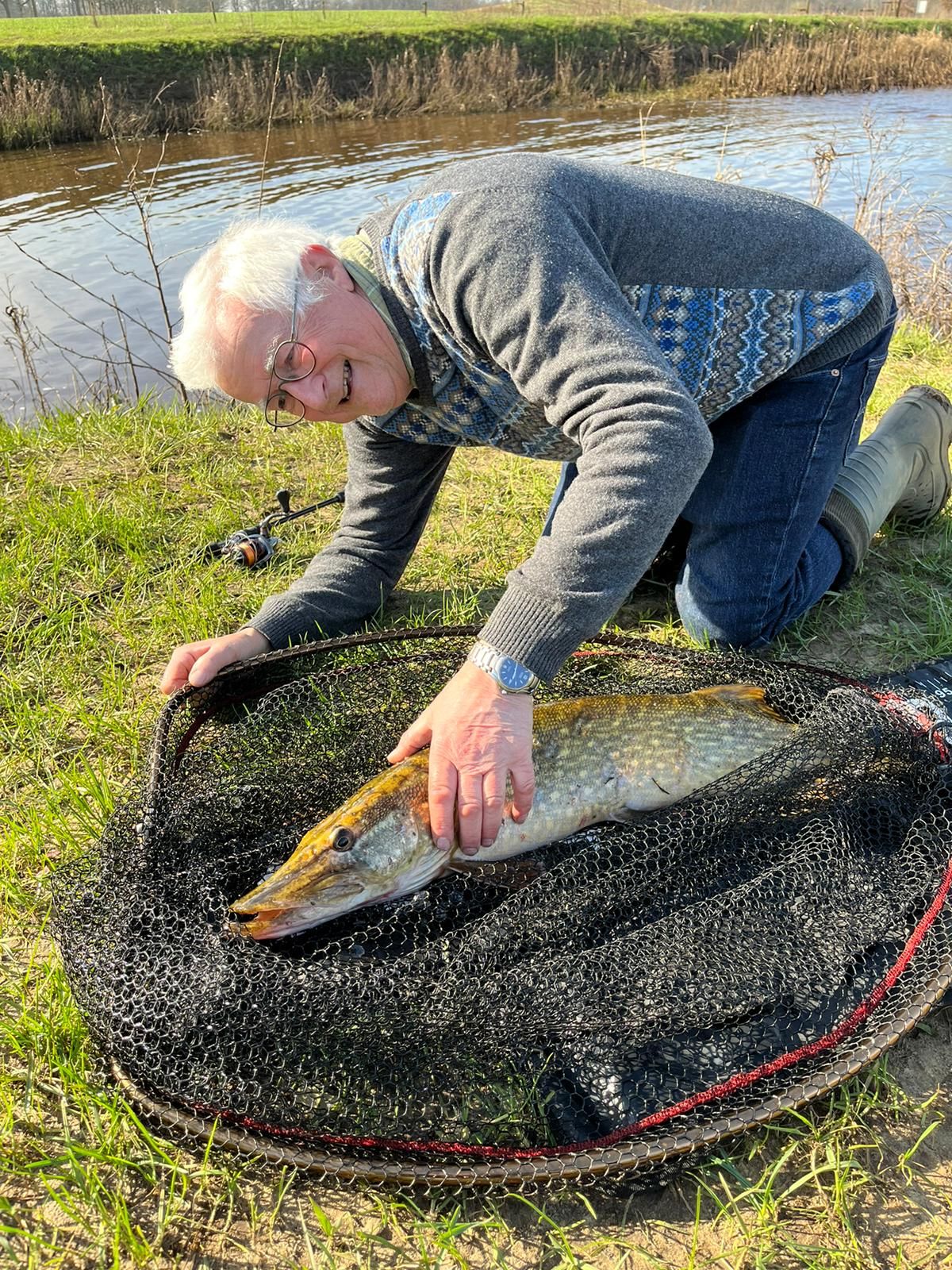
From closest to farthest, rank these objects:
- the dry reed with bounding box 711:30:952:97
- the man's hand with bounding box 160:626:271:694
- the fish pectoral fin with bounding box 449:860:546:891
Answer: the fish pectoral fin with bounding box 449:860:546:891 < the man's hand with bounding box 160:626:271:694 < the dry reed with bounding box 711:30:952:97

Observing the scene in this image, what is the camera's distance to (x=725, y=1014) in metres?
1.71

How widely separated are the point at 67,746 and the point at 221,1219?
5.23 ft

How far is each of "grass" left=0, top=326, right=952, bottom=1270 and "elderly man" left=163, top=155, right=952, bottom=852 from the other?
0.41m

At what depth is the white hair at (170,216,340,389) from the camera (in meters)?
2.08

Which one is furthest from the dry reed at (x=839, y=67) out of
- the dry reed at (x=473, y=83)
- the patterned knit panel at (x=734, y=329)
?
the patterned knit panel at (x=734, y=329)

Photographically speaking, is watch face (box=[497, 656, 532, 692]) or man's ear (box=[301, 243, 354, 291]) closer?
watch face (box=[497, 656, 532, 692])

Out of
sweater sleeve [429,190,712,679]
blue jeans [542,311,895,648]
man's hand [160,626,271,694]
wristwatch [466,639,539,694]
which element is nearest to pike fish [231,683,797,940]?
wristwatch [466,639,539,694]

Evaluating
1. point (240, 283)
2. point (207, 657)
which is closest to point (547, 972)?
point (207, 657)

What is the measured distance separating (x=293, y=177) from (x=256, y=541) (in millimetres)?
12696

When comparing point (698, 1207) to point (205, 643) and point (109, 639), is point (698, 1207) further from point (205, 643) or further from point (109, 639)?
point (109, 639)

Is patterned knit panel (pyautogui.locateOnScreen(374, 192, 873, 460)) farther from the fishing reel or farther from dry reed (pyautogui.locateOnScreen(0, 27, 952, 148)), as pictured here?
dry reed (pyautogui.locateOnScreen(0, 27, 952, 148))

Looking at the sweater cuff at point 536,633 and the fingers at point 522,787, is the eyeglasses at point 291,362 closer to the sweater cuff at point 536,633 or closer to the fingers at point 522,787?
the sweater cuff at point 536,633

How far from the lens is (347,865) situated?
1.94 meters

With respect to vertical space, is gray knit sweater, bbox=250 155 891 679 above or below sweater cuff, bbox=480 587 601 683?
above
